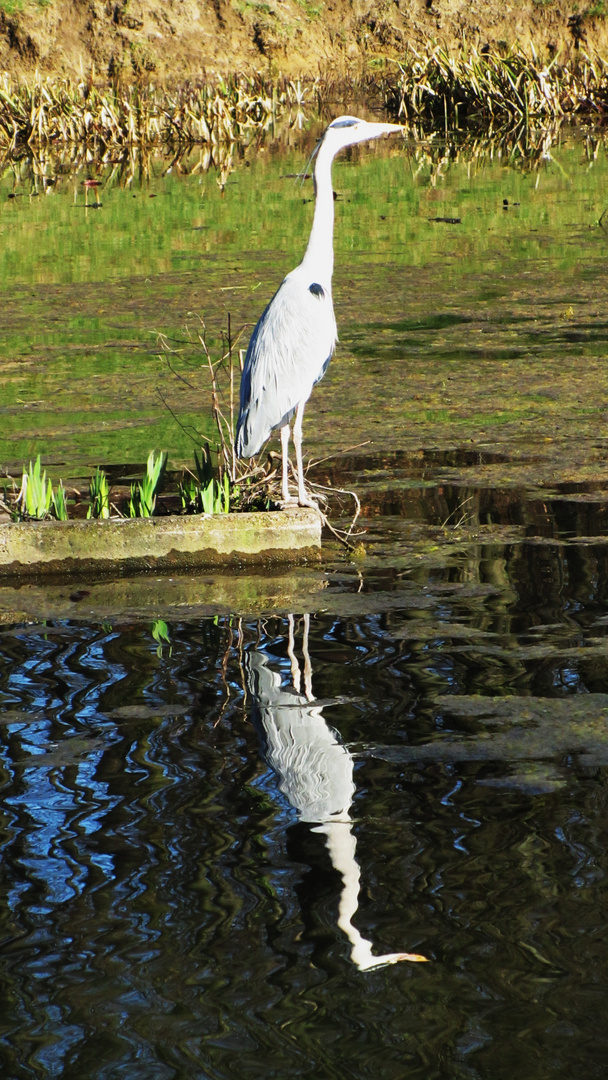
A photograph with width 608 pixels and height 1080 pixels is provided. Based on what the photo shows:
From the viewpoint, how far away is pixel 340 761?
3688mm

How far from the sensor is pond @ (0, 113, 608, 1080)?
2.67 meters

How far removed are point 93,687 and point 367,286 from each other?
24.0ft

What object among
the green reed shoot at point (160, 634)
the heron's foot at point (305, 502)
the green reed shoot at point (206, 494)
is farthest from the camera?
the heron's foot at point (305, 502)

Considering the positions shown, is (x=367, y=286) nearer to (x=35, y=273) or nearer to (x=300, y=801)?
(x=35, y=273)

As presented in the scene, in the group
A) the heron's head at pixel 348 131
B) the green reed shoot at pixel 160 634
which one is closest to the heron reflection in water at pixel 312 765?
the green reed shoot at pixel 160 634

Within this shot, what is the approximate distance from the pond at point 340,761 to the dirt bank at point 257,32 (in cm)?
2630

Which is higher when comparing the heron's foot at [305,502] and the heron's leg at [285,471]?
the heron's leg at [285,471]

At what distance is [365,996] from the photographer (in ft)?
8.93

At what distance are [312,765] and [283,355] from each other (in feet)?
7.95

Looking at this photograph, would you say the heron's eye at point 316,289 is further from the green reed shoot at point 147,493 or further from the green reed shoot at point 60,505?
the green reed shoot at point 60,505

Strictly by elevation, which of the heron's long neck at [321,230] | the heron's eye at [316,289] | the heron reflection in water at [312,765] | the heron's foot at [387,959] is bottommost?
the heron's foot at [387,959]

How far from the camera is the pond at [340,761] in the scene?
8.75 ft

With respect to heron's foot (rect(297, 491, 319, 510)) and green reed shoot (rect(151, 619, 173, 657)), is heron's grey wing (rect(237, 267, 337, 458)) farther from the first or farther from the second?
green reed shoot (rect(151, 619, 173, 657))

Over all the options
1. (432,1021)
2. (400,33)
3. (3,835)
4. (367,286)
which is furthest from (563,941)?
(400,33)
